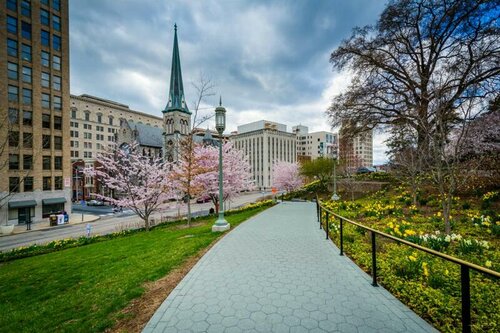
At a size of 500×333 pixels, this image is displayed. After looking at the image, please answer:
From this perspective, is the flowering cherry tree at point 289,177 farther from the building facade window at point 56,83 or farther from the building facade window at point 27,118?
the building facade window at point 27,118

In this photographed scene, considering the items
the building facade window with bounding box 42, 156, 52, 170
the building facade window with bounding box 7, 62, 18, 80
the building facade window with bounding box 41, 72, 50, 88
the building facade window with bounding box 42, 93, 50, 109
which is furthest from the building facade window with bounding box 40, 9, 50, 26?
the building facade window with bounding box 42, 156, 52, 170

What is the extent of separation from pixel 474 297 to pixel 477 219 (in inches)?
268

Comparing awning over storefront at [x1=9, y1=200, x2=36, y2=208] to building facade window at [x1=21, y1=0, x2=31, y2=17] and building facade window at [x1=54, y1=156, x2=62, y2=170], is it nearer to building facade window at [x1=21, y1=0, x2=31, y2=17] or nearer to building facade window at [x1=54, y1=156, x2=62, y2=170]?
building facade window at [x1=54, y1=156, x2=62, y2=170]

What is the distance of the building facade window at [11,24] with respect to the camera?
2748 cm

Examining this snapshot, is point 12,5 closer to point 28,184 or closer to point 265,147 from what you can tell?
point 28,184

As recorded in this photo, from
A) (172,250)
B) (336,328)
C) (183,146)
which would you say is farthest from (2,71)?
(336,328)

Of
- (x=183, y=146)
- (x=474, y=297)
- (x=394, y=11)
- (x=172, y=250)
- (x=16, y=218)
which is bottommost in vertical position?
(x=16, y=218)

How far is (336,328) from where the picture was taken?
309 cm

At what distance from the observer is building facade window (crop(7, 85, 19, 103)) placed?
27316 millimetres

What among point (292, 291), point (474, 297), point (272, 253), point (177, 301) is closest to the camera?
point (474, 297)

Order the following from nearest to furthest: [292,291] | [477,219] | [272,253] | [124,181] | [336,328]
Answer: [336,328]
[292,291]
[272,253]
[477,219]
[124,181]

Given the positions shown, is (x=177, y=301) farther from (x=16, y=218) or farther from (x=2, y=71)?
(x=2, y=71)

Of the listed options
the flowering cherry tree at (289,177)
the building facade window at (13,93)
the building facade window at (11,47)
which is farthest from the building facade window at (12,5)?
the flowering cherry tree at (289,177)

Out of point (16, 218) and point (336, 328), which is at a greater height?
point (336, 328)
